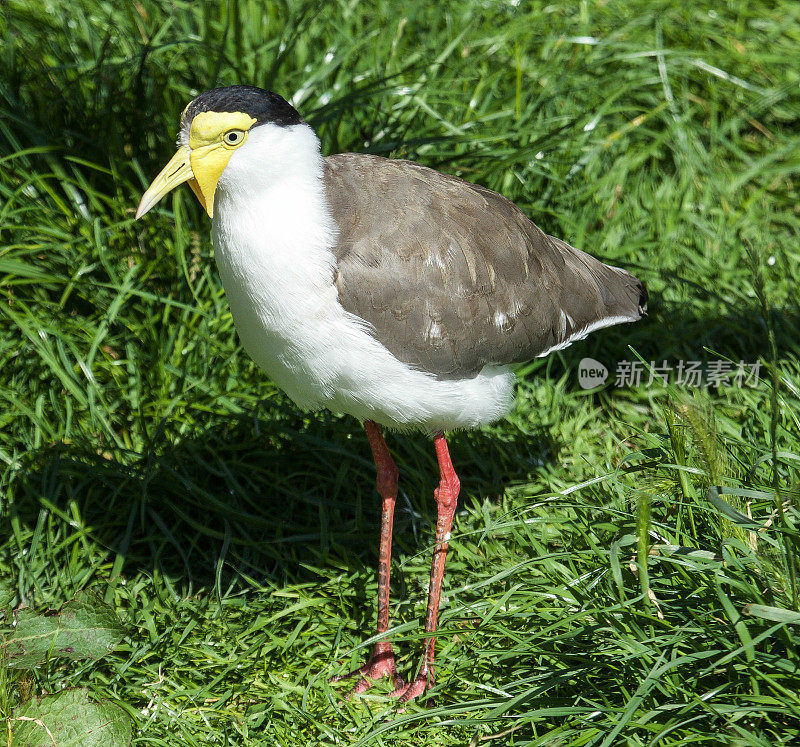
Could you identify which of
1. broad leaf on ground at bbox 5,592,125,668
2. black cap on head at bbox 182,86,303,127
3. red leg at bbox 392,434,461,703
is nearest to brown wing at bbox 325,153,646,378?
black cap on head at bbox 182,86,303,127

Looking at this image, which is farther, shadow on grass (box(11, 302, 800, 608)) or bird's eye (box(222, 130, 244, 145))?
shadow on grass (box(11, 302, 800, 608))

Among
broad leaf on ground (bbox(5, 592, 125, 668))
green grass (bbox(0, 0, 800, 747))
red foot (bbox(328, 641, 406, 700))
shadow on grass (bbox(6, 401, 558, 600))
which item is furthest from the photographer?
shadow on grass (bbox(6, 401, 558, 600))

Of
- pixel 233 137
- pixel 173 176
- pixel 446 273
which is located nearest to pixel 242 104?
pixel 233 137

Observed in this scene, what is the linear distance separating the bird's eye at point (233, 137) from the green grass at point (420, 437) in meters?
1.49

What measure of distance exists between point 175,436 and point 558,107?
3.12 metres

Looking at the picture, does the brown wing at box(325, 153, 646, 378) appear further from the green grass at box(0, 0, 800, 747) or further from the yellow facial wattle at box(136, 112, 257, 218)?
the green grass at box(0, 0, 800, 747)

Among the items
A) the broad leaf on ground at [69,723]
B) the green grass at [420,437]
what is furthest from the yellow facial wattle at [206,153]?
the broad leaf on ground at [69,723]

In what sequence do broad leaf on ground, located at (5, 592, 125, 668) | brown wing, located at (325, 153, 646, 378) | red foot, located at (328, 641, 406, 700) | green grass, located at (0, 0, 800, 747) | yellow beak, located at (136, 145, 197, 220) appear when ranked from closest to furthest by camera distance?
green grass, located at (0, 0, 800, 747), yellow beak, located at (136, 145, 197, 220), brown wing, located at (325, 153, 646, 378), broad leaf on ground, located at (5, 592, 125, 668), red foot, located at (328, 641, 406, 700)

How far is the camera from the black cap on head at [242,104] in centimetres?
305

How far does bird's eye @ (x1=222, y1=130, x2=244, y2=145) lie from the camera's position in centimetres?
Answer: 307

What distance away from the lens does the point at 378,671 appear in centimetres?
367

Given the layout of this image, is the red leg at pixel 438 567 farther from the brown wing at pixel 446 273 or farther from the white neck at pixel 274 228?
the white neck at pixel 274 228

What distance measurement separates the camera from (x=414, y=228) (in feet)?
11.1

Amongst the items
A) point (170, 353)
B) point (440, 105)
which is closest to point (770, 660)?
point (170, 353)
